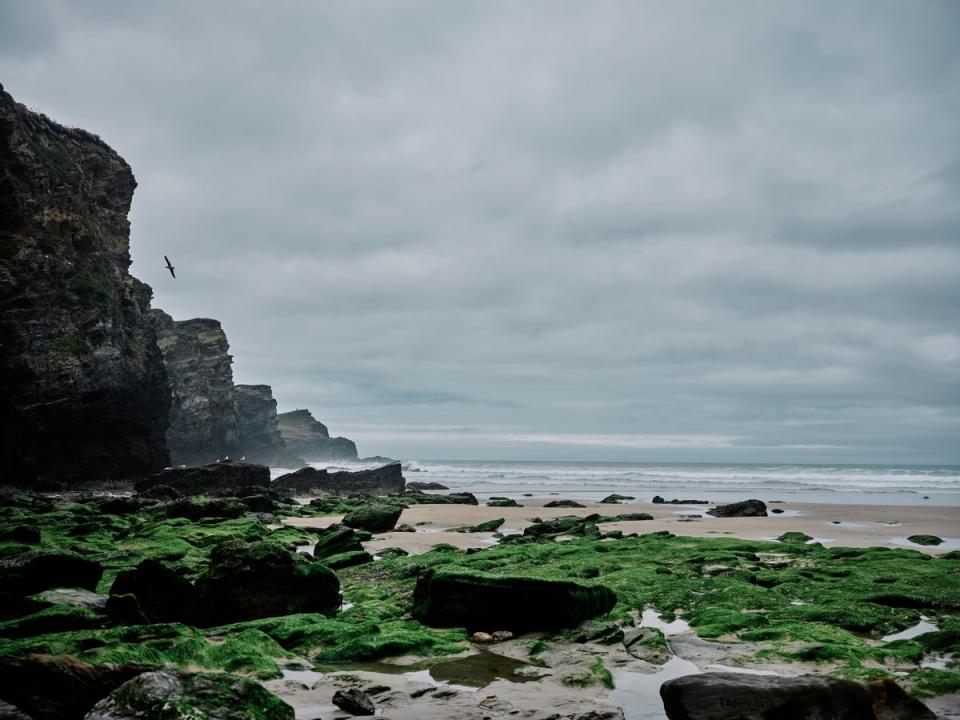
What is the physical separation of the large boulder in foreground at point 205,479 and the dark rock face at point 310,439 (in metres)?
116

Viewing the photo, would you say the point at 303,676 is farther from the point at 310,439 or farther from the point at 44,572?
the point at 310,439

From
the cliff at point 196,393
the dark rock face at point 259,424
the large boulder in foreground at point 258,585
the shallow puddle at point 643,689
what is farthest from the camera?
the dark rock face at point 259,424

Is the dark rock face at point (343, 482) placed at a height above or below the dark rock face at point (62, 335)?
below

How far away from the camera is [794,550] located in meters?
14.8

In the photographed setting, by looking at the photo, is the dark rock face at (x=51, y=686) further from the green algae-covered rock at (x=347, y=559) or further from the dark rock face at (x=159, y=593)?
the green algae-covered rock at (x=347, y=559)

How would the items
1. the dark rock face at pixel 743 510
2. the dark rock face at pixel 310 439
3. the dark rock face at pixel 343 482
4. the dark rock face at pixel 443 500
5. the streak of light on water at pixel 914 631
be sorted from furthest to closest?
the dark rock face at pixel 310 439
the dark rock face at pixel 343 482
the dark rock face at pixel 443 500
the dark rock face at pixel 743 510
the streak of light on water at pixel 914 631

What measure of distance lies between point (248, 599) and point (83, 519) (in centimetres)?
1564

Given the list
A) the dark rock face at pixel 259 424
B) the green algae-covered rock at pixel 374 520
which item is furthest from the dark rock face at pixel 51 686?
the dark rock face at pixel 259 424

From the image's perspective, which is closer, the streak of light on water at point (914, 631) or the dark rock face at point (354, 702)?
the dark rock face at point (354, 702)

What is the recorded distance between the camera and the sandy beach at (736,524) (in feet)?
61.0

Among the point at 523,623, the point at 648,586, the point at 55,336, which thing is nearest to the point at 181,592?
the point at 523,623

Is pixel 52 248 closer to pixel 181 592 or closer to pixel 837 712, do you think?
pixel 181 592

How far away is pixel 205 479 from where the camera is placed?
38.5 meters

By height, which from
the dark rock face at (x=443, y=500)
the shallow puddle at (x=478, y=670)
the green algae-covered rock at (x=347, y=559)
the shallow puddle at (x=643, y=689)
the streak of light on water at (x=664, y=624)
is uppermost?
the shallow puddle at (x=643, y=689)
